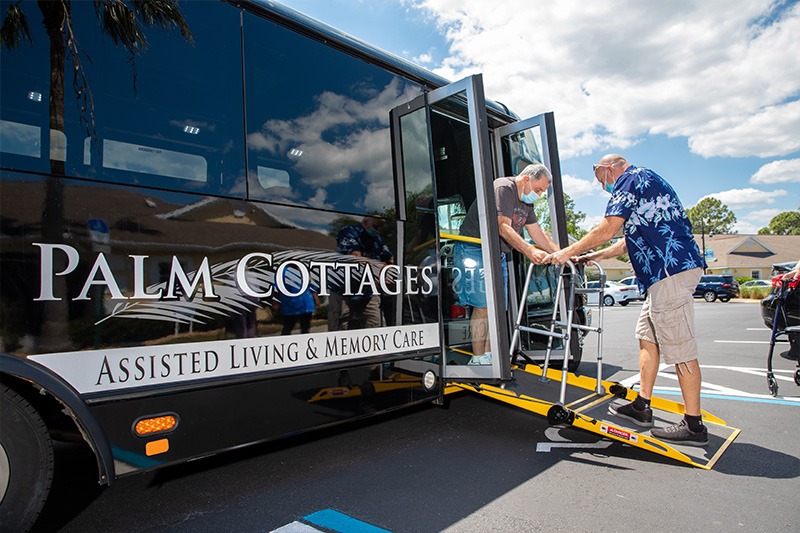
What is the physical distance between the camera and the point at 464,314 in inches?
171

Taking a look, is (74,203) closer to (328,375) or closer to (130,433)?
(130,433)

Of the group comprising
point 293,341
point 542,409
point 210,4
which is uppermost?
point 210,4

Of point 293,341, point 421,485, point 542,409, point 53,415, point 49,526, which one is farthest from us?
point 542,409

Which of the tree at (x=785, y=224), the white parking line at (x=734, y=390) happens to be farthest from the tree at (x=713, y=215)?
the white parking line at (x=734, y=390)

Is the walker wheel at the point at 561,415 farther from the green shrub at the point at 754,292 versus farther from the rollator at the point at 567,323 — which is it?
the green shrub at the point at 754,292

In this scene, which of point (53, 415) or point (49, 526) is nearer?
point (53, 415)

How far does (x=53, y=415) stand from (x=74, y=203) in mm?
1043

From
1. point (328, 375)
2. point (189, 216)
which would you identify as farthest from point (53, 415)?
point (328, 375)

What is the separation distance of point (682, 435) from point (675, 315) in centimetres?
82

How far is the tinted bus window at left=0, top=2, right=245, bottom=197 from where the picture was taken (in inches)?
86.5

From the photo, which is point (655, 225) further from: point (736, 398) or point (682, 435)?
point (736, 398)

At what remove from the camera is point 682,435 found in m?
3.46

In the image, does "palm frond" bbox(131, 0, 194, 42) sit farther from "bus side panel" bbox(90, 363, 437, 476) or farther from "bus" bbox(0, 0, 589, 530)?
"bus side panel" bbox(90, 363, 437, 476)

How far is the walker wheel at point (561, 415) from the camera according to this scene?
3514 millimetres
